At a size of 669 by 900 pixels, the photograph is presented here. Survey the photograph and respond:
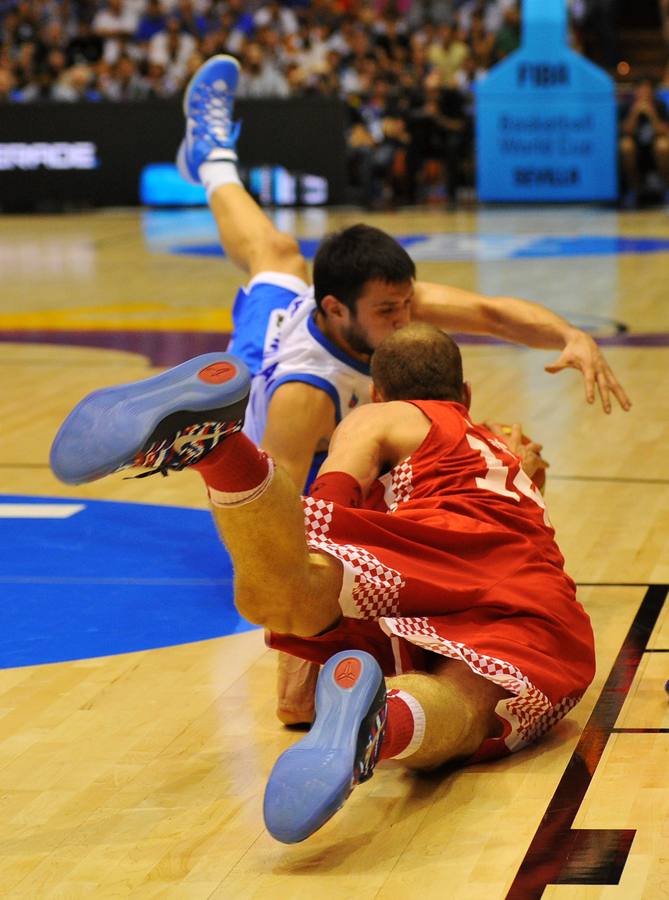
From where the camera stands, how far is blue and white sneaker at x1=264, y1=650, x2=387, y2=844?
2602 millimetres

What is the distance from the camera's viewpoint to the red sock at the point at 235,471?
2760 millimetres

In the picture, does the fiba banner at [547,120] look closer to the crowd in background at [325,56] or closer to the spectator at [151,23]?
the crowd in background at [325,56]

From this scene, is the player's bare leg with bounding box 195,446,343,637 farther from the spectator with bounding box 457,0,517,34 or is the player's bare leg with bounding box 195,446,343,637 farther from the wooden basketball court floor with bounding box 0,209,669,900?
the spectator with bounding box 457,0,517,34

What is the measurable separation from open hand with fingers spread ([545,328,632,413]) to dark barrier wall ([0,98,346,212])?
12994mm

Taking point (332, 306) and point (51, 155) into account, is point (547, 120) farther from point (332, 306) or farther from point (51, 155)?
point (332, 306)

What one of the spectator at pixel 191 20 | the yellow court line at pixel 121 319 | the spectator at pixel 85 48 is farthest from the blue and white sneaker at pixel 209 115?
the spectator at pixel 85 48

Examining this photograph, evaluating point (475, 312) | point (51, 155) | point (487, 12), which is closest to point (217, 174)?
point (475, 312)

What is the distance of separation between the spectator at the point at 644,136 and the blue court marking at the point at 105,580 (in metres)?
11.4

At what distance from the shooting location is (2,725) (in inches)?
137

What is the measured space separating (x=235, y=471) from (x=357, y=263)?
1.55m

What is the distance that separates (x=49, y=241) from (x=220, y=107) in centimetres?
905

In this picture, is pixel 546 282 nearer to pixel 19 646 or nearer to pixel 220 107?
pixel 220 107

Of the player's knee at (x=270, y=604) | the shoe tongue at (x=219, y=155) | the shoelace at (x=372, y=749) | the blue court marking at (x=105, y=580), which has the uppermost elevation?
the shoe tongue at (x=219, y=155)

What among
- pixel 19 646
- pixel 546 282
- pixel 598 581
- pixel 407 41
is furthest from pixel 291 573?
pixel 407 41
